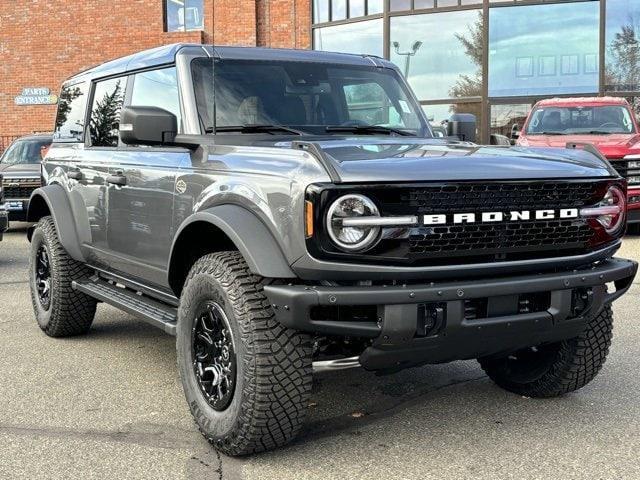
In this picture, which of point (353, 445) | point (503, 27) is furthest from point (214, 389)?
point (503, 27)

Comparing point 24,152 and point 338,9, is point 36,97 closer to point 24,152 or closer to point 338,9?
point 24,152

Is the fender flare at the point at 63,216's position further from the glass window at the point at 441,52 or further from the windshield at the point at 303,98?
the glass window at the point at 441,52

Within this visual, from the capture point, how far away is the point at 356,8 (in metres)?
18.5

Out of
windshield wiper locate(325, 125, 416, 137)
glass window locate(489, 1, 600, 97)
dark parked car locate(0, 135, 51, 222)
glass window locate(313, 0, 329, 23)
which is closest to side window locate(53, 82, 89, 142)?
windshield wiper locate(325, 125, 416, 137)

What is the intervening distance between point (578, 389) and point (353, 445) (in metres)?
1.43

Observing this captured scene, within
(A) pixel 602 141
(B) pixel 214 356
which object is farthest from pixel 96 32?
(B) pixel 214 356

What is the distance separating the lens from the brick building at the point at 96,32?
19609 millimetres

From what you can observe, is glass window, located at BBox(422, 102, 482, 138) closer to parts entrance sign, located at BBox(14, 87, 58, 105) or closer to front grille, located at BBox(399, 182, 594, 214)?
parts entrance sign, located at BBox(14, 87, 58, 105)

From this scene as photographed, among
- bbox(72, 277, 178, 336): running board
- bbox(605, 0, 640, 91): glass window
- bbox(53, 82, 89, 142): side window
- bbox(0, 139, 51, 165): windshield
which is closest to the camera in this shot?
bbox(72, 277, 178, 336): running board

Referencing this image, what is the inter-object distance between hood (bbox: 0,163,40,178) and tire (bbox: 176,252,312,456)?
10.6m

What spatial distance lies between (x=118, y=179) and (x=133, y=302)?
2.43 feet

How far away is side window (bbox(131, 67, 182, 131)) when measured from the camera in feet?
14.7

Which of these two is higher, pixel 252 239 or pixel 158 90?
pixel 158 90

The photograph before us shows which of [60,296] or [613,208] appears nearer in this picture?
[613,208]
